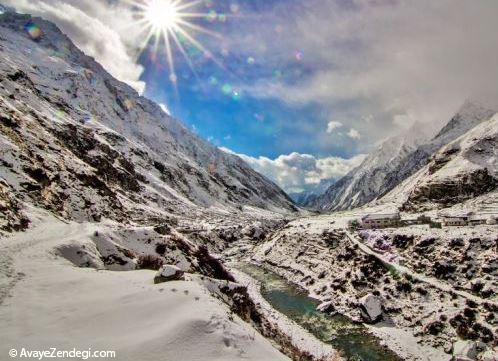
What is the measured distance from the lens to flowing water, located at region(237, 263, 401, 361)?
43.3m

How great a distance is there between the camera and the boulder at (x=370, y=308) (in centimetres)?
5249

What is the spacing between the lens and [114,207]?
78938 mm

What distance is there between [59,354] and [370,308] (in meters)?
50.7

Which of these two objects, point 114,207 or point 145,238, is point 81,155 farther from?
point 145,238

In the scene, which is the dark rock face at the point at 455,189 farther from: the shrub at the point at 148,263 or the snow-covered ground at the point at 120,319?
the snow-covered ground at the point at 120,319

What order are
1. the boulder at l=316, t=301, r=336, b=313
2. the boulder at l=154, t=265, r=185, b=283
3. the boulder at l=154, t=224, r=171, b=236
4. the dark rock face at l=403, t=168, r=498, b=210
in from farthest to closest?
1. the dark rock face at l=403, t=168, r=498, b=210
2. the boulder at l=316, t=301, r=336, b=313
3. the boulder at l=154, t=224, r=171, b=236
4. the boulder at l=154, t=265, r=185, b=283

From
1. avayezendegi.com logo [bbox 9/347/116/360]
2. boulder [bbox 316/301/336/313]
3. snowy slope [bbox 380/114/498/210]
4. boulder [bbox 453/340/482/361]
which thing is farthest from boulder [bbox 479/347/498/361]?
snowy slope [bbox 380/114/498/210]

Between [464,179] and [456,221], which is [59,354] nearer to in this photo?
[456,221]

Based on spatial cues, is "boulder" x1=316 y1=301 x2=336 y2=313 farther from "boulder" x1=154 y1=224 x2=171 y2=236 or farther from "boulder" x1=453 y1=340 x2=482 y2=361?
"boulder" x1=154 y1=224 x2=171 y2=236

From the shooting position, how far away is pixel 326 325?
51.6m

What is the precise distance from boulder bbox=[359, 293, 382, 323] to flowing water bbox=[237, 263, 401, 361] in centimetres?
227

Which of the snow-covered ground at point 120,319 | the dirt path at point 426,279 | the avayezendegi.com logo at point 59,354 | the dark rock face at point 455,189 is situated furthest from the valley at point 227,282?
the dark rock face at point 455,189

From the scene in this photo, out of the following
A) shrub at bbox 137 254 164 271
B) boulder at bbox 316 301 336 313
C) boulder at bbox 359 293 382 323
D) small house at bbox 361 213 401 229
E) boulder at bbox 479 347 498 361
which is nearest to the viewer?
shrub at bbox 137 254 164 271

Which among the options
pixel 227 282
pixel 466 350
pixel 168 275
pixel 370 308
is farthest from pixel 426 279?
pixel 168 275
